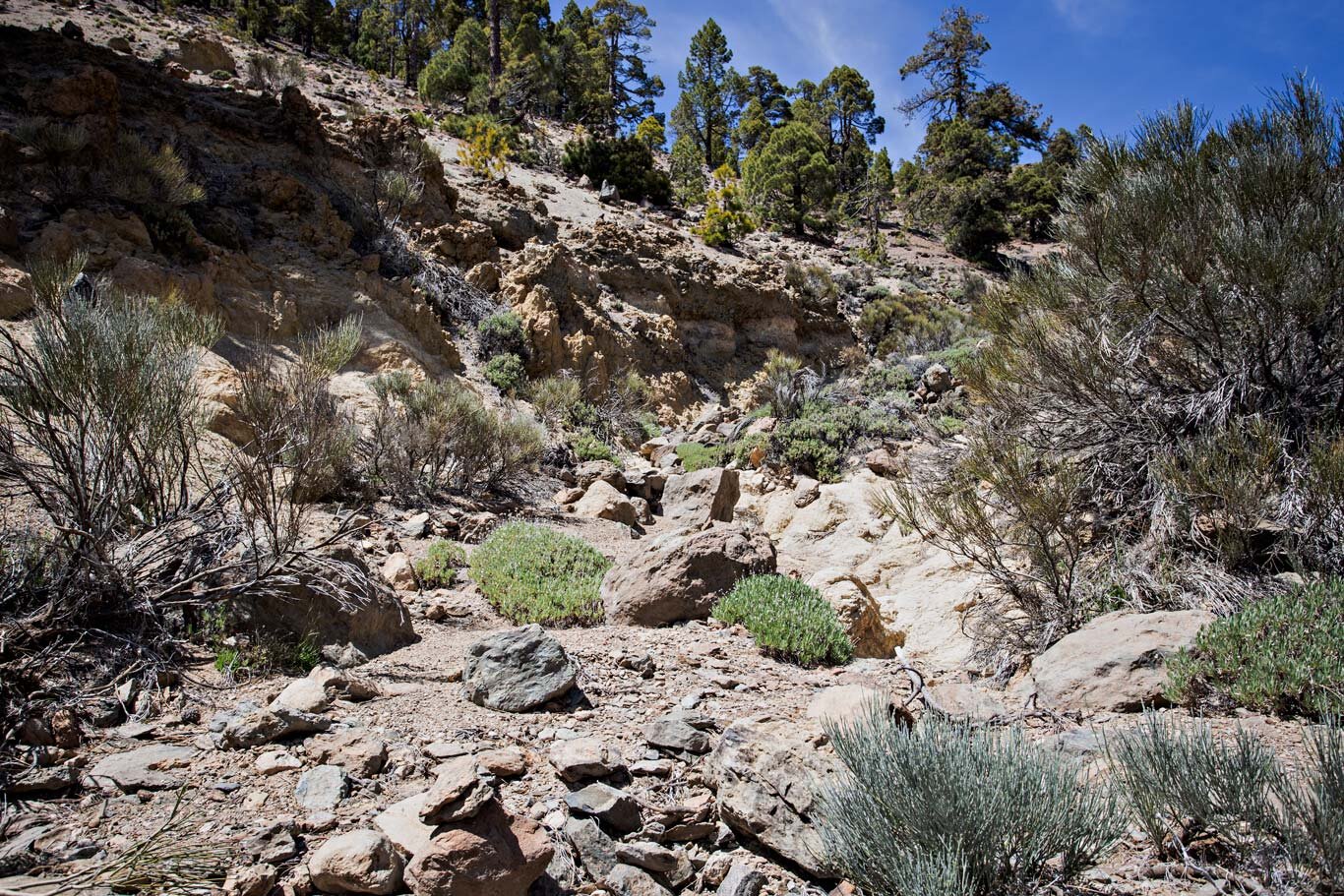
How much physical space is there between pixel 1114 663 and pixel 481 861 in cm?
320

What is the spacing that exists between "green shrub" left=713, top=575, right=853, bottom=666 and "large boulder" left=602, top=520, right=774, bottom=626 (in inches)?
8.0

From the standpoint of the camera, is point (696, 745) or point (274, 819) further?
point (696, 745)

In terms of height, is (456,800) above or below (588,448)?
below

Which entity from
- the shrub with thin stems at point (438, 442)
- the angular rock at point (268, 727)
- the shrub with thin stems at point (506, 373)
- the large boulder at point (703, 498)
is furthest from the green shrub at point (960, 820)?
the shrub with thin stems at point (506, 373)

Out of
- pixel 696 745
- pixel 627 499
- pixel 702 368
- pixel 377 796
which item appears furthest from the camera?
pixel 702 368

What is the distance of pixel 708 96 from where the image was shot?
35.0 meters

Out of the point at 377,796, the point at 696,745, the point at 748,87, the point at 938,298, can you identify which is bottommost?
the point at 377,796

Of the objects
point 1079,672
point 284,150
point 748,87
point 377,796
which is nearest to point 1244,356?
point 1079,672

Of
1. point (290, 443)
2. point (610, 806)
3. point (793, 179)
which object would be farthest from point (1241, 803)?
point (793, 179)

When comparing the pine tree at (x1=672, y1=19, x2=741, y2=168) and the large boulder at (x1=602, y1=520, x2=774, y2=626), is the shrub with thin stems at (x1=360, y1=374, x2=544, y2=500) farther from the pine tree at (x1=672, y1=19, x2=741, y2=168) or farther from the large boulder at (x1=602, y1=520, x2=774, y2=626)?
the pine tree at (x1=672, y1=19, x2=741, y2=168)

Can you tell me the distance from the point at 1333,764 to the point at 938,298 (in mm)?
21828

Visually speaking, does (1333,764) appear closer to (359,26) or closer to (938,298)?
(938,298)

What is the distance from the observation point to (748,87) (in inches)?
1421

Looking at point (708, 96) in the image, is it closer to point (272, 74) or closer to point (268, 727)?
point (272, 74)
